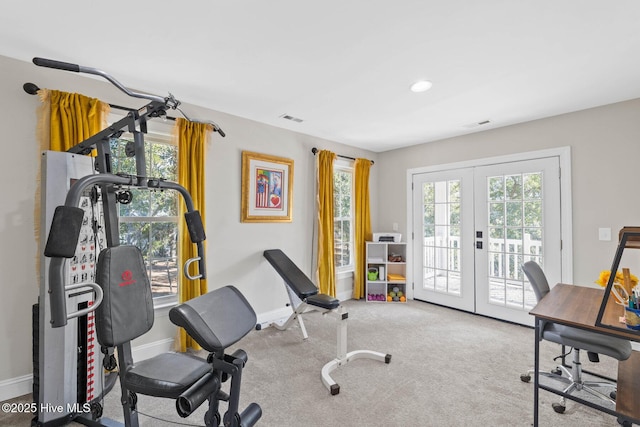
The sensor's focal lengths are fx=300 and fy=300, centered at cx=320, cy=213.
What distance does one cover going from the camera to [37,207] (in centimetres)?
219

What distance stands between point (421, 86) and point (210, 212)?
2.37m

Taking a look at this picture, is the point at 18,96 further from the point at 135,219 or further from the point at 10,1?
the point at 135,219

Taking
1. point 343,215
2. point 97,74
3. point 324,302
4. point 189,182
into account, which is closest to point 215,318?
point 97,74

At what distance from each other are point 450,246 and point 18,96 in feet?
15.6

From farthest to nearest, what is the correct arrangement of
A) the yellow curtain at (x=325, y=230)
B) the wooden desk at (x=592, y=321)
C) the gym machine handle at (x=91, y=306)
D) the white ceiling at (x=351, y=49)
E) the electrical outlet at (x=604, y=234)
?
the yellow curtain at (x=325, y=230) < the electrical outlet at (x=604, y=234) < the white ceiling at (x=351, y=49) < the wooden desk at (x=592, y=321) < the gym machine handle at (x=91, y=306)

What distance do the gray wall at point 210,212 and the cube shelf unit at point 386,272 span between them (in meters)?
0.39

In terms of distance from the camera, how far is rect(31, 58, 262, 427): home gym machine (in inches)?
51.8

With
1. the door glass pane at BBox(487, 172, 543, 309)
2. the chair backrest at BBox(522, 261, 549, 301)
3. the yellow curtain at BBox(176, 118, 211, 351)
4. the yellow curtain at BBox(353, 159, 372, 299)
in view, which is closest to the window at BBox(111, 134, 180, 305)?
the yellow curtain at BBox(176, 118, 211, 351)

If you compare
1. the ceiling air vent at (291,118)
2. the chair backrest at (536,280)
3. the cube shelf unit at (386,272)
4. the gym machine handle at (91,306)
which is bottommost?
the cube shelf unit at (386,272)

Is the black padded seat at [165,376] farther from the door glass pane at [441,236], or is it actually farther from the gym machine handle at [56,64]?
the door glass pane at [441,236]

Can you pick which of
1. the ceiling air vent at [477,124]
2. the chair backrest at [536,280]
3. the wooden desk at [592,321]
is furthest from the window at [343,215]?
the wooden desk at [592,321]

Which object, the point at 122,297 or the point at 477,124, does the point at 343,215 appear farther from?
A: the point at 122,297

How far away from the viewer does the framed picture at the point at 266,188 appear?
3.42 m

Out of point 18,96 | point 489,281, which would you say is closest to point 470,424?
point 489,281
